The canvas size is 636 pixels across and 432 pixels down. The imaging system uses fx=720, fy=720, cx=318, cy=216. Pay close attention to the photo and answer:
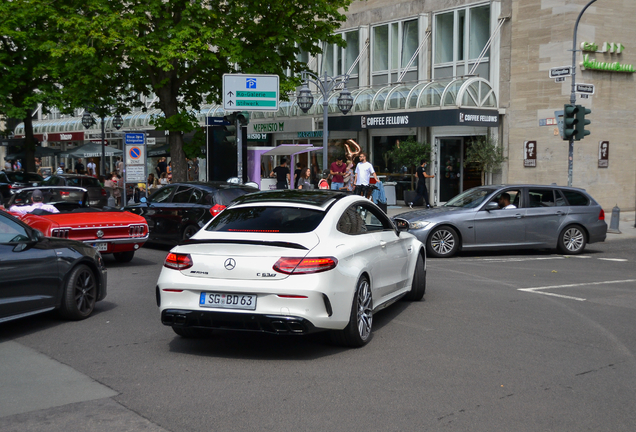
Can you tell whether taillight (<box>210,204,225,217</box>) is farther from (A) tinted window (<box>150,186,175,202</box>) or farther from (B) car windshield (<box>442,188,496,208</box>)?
(B) car windshield (<box>442,188,496,208</box>)

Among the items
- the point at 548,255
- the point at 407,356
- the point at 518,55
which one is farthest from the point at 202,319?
the point at 518,55

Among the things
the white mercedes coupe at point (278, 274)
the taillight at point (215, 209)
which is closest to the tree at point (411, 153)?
the taillight at point (215, 209)

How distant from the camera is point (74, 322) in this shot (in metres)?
8.31

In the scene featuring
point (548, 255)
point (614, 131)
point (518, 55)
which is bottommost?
point (548, 255)

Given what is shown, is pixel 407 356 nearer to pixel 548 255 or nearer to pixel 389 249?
pixel 389 249

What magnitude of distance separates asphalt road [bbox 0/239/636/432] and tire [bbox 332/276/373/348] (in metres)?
0.14

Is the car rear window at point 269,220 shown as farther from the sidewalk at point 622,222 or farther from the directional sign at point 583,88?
the sidewalk at point 622,222

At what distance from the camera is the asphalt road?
4.94 metres

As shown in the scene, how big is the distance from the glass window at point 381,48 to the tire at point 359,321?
26317 mm

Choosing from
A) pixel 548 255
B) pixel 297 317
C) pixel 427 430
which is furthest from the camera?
pixel 548 255

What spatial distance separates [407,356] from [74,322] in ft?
13.1

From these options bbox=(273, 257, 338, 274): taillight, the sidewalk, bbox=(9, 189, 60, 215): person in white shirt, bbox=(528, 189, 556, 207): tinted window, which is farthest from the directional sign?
bbox=(273, 257, 338, 274): taillight

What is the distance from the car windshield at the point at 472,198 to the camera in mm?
15205

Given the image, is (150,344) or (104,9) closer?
(150,344)
